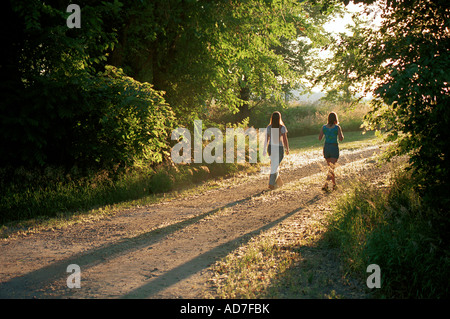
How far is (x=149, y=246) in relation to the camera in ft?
20.3

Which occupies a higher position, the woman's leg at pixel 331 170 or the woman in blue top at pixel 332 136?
the woman in blue top at pixel 332 136

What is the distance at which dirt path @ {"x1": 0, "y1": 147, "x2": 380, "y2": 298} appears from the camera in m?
4.58

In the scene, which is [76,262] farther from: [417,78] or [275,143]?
[275,143]

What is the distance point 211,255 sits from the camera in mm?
5711

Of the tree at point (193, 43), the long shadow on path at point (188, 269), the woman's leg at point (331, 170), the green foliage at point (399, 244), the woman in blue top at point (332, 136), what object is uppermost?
the tree at point (193, 43)

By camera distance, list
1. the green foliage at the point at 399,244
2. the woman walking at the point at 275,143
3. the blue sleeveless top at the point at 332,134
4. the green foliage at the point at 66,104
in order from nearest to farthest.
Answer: the green foliage at the point at 399,244 < the green foliage at the point at 66,104 < the blue sleeveless top at the point at 332,134 < the woman walking at the point at 275,143

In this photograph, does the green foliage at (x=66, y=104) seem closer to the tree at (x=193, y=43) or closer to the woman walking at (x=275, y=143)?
the tree at (x=193, y=43)

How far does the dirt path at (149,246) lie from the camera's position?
4.58 m

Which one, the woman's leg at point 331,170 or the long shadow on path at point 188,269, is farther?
the woman's leg at point 331,170

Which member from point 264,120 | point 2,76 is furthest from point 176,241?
point 264,120

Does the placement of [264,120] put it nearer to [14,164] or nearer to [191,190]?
[191,190]

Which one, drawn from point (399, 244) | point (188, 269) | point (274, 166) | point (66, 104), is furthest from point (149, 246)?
point (274, 166)

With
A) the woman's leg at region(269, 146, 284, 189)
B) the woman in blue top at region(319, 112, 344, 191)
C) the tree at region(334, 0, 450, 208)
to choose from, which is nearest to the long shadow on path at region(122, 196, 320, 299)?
the tree at region(334, 0, 450, 208)

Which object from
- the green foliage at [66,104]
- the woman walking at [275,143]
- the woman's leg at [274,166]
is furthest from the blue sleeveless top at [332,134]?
the green foliage at [66,104]
